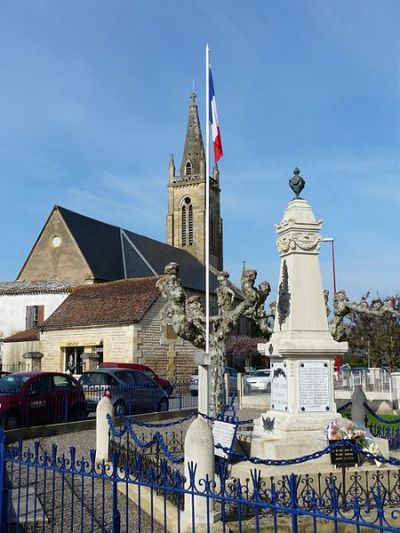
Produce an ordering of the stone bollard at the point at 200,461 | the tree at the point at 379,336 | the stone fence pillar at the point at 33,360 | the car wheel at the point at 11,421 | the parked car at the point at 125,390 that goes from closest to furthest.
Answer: the stone bollard at the point at 200,461, the car wheel at the point at 11,421, the parked car at the point at 125,390, the stone fence pillar at the point at 33,360, the tree at the point at 379,336

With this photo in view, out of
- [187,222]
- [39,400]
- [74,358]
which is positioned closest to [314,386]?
[39,400]

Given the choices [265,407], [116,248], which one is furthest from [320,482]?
[116,248]

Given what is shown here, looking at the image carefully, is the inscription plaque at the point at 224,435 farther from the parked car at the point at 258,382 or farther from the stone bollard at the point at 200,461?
the parked car at the point at 258,382

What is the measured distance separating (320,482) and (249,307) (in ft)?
16.3

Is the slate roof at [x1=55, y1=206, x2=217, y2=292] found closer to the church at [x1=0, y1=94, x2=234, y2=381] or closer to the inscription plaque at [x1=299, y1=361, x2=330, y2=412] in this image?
the church at [x1=0, y1=94, x2=234, y2=381]

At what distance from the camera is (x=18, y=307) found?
129 feet

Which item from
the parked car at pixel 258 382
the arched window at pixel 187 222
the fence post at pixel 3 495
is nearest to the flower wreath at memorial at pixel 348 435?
the fence post at pixel 3 495

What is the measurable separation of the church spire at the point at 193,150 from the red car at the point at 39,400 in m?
54.7

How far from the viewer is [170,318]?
12305 mm

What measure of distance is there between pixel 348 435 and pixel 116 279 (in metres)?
38.6

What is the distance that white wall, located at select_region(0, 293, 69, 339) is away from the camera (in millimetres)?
38188

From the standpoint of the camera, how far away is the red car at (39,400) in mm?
13164

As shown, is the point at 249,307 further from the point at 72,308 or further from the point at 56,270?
the point at 56,270

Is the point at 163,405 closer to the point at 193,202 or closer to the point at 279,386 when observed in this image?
the point at 279,386
